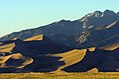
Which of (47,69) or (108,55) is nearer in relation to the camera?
(47,69)

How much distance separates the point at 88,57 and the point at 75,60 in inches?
297

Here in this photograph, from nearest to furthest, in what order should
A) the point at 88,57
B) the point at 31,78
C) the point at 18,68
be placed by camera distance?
the point at 31,78
the point at 18,68
the point at 88,57

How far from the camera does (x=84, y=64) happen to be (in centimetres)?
17425

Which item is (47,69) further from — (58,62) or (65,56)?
(65,56)

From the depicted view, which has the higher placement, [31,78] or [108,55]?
[31,78]

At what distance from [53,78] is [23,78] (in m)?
6.82

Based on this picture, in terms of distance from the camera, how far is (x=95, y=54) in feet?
611

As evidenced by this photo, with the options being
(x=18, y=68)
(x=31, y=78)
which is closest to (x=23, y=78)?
(x=31, y=78)

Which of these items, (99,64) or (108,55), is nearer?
(99,64)

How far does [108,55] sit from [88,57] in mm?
12428

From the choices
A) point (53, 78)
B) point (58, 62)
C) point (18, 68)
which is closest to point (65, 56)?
point (58, 62)

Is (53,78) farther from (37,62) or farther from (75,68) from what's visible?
(37,62)

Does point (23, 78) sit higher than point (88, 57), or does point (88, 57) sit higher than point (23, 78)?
point (23, 78)

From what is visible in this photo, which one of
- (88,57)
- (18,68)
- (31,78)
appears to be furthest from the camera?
(88,57)
